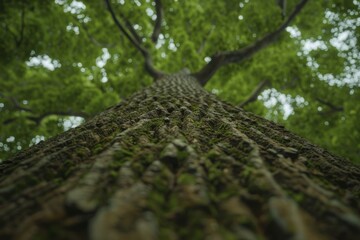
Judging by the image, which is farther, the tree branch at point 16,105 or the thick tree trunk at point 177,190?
the tree branch at point 16,105

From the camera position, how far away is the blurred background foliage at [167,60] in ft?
27.1

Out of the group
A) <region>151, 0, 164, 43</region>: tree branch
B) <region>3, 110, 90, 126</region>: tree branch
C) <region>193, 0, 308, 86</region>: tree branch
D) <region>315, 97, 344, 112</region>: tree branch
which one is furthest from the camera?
<region>315, 97, 344, 112</region>: tree branch

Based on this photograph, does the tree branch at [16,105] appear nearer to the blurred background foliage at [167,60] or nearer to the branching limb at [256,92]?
the blurred background foliage at [167,60]

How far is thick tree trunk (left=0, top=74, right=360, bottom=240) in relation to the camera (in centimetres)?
86

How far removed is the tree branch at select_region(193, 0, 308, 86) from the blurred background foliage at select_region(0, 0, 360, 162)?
1.04 ft

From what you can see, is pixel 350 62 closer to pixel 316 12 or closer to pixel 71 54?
pixel 316 12

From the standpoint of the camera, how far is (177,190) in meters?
1.06

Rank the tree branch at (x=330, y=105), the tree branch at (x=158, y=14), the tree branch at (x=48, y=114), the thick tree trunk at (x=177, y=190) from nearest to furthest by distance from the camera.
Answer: the thick tree trunk at (x=177, y=190)
the tree branch at (x=158, y=14)
the tree branch at (x=48, y=114)
the tree branch at (x=330, y=105)

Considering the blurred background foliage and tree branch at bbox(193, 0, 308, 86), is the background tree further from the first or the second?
the blurred background foliage

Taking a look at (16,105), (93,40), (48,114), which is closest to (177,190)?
(93,40)

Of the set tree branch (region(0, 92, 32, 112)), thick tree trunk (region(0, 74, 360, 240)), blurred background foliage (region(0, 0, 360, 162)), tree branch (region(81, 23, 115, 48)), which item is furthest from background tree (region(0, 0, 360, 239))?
tree branch (region(0, 92, 32, 112))

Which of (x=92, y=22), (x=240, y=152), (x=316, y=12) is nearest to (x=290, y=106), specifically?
(x=316, y=12)

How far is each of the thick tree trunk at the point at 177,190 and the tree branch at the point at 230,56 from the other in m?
5.55

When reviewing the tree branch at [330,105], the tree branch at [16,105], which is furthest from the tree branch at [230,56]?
the tree branch at [16,105]
